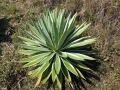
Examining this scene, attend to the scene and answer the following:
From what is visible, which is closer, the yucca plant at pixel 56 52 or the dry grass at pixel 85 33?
the yucca plant at pixel 56 52

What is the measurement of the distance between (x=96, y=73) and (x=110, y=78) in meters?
0.30

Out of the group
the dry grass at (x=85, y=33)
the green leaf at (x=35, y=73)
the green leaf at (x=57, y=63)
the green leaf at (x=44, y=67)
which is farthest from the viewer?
the dry grass at (x=85, y=33)

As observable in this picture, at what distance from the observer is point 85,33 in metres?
5.00

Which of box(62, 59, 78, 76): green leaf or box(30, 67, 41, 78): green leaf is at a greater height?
box(30, 67, 41, 78): green leaf

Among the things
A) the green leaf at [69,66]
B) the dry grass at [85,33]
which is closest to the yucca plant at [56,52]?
the green leaf at [69,66]

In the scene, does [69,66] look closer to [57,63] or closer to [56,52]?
[57,63]

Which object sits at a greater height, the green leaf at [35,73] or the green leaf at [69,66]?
the green leaf at [35,73]

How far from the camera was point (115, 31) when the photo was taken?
5031 mm

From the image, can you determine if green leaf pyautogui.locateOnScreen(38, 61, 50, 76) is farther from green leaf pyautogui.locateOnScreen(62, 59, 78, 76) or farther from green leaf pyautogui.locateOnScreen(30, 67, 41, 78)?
green leaf pyautogui.locateOnScreen(62, 59, 78, 76)

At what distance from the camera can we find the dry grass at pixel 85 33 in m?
4.27

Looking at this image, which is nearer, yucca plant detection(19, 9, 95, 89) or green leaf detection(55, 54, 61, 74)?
green leaf detection(55, 54, 61, 74)

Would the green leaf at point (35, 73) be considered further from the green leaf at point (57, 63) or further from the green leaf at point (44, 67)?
the green leaf at point (57, 63)

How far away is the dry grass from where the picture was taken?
4.27 metres

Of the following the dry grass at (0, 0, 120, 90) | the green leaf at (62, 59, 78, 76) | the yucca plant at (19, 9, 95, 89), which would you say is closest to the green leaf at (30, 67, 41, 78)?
the yucca plant at (19, 9, 95, 89)
